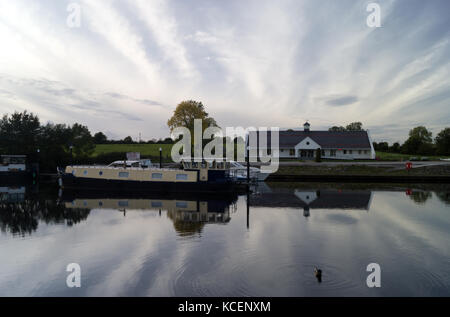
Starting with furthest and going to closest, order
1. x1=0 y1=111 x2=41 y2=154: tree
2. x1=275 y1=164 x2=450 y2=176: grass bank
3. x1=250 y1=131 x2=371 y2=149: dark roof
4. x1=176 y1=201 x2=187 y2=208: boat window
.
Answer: x1=250 y1=131 x2=371 y2=149: dark roof < x1=0 y1=111 x2=41 y2=154: tree < x1=275 y1=164 x2=450 y2=176: grass bank < x1=176 y1=201 x2=187 y2=208: boat window

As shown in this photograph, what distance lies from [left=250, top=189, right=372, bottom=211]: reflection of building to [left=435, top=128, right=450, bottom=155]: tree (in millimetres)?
65025

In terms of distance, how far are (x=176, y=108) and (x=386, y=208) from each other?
50.8 m

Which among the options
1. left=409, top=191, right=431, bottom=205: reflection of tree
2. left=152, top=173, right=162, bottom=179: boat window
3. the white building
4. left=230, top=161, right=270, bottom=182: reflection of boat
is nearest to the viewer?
left=409, top=191, right=431, bottom=205: reflection of tree

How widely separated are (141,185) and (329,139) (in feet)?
158

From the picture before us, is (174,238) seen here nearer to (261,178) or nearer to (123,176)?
(123,176)

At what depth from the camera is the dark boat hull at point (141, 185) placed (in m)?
28.1

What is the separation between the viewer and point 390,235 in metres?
14.8

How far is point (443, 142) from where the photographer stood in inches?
3095

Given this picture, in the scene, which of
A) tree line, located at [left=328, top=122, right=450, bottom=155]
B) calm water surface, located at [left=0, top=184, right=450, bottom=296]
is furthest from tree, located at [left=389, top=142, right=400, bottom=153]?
calm water surface, located at [left=0, top=184, right=450, bottom=296]

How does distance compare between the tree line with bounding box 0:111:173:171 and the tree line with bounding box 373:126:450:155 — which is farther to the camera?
the tree line with bounding box 373:126:450:155

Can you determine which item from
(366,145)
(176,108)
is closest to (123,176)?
(176,108)

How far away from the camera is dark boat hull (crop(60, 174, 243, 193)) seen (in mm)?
28072

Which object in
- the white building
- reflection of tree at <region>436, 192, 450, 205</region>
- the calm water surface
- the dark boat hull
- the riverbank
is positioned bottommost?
the calm water surface

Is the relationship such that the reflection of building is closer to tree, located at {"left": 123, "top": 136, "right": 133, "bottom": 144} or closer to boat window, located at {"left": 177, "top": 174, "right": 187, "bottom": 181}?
boat window, located at {"left": 177, "top": 174, "right": 187, "bottom": 181}
